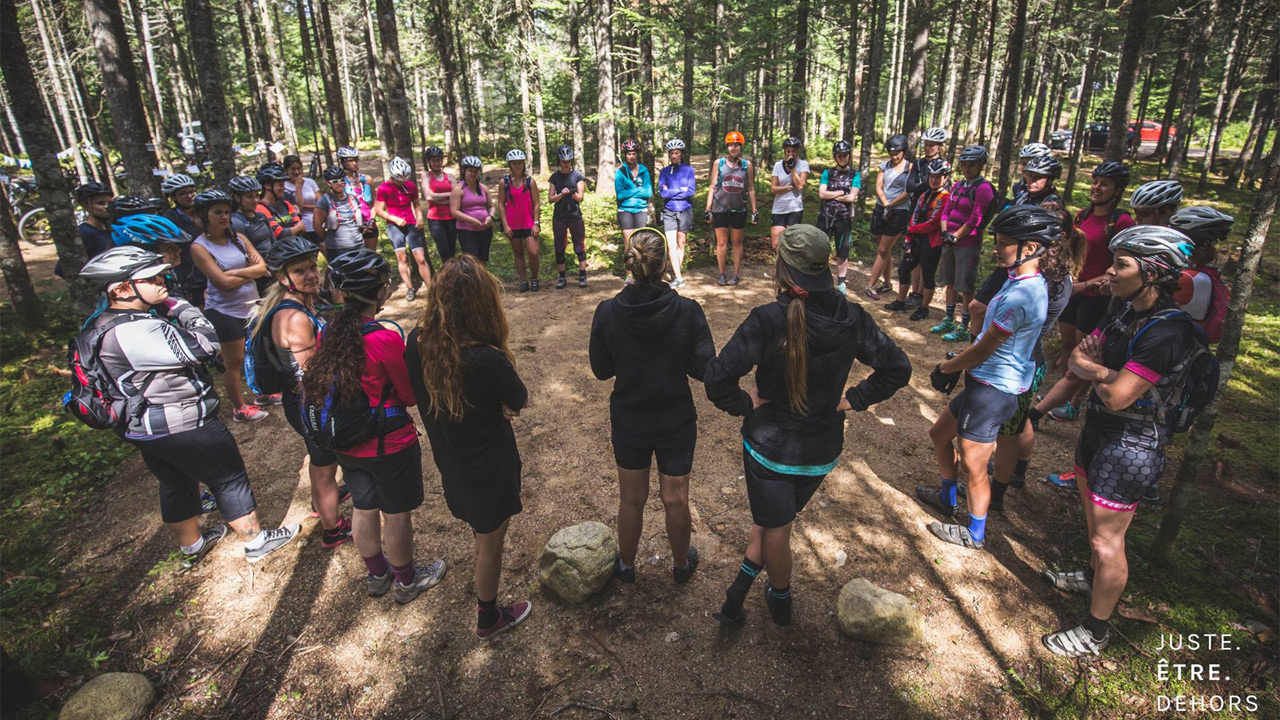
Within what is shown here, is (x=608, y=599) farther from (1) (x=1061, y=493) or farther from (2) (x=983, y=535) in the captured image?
(1) (x=1061, y=493)

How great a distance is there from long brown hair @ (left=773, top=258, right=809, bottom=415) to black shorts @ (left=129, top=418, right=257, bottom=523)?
3967 mm

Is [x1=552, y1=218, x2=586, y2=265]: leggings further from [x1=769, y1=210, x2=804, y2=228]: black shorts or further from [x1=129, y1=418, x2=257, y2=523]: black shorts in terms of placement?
[x1=129, y1=418, x2=257, y2=523]: black shorts

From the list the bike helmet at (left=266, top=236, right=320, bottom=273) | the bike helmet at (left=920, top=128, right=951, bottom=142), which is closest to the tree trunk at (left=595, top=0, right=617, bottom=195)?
the bike helmet at (left=920, top=128, right=951, bottom=142)

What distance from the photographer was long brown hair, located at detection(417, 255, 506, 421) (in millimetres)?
2912

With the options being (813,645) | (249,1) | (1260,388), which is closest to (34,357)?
(813,645)

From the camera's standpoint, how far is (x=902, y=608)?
135 inches

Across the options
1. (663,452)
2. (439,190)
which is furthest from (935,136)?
(439,190)

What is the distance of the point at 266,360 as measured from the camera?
3793 mm

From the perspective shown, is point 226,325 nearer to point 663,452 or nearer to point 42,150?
point 42,150

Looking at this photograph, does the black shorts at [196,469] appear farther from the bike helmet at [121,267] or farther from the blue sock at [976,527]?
the blue sock at [976,527]

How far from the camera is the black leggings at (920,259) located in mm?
8039

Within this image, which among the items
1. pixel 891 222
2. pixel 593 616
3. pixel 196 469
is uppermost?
pixel 891 222

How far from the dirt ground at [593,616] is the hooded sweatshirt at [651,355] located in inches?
54.0

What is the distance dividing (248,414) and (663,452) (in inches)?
220
